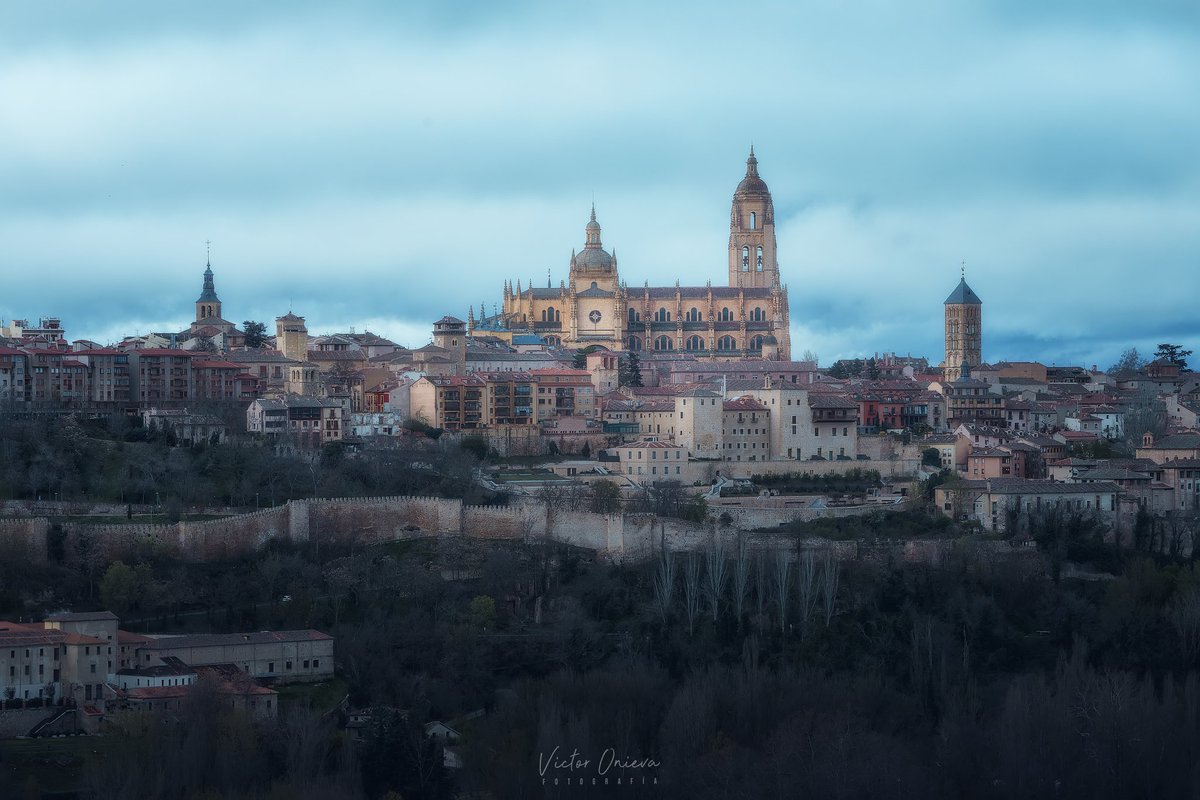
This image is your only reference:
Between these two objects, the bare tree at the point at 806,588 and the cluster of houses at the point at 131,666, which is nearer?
the cluster of houses at the point at 131,666

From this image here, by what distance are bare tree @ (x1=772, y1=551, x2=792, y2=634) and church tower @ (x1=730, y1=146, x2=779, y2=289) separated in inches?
1512

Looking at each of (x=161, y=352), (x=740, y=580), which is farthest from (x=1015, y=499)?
(x=161, y=352)

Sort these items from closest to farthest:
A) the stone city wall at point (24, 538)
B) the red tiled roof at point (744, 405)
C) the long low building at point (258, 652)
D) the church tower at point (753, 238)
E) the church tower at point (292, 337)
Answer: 1. the long low building at point (258, 652)
2. the stone city wall at point (24, 538)
3. the red tiled roof at point (744, 405)
4. the church tower at point (292, 337)
5. the church tower at point (753, 238)

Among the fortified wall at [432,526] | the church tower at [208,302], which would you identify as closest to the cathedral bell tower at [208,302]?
the church tower at [208,302]

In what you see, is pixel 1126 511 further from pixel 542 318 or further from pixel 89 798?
pixel 542 318

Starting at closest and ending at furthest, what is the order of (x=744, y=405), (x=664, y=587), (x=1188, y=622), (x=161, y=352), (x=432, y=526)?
(x=1188, y=622) < (x=664, y=587) < (x=432, y=526) < (x=744, y=405) < (x=161, y=352)

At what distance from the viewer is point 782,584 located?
37500mm

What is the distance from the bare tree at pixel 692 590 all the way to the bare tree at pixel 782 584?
1225 mm

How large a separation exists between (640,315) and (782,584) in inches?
1357

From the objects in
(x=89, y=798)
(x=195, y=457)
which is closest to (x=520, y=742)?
(x=89, y=798)

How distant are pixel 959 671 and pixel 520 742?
778 cm

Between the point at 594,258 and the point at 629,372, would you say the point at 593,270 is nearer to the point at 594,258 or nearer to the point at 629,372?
the point at 594,258

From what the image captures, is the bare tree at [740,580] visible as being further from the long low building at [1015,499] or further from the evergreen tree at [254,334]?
the evergreen tree at [254,334]

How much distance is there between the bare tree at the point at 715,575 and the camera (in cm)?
3766
